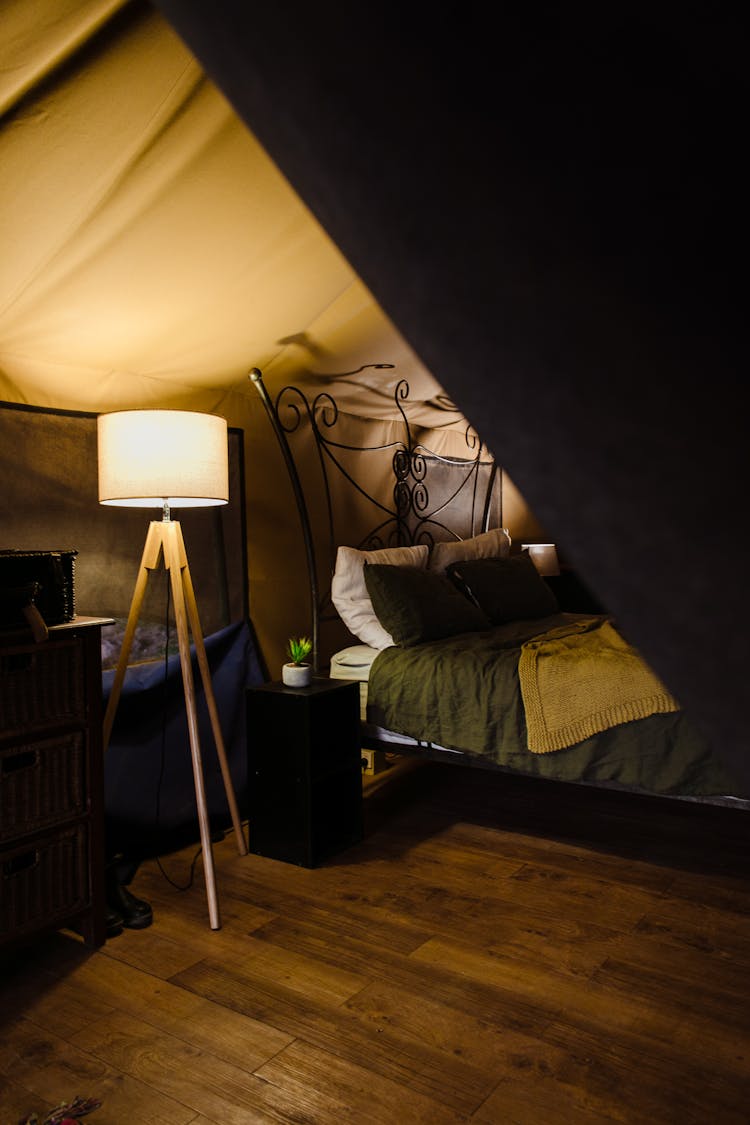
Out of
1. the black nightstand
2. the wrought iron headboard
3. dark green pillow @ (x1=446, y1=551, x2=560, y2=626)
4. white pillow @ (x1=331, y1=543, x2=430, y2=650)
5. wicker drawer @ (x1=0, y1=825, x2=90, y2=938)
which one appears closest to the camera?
wicker drawer @ (x1=0, y1=825, x2=90, y2=938)

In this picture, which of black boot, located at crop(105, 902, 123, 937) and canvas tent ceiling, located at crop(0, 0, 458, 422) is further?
black boot, located at crop(105, 902, 123, 937)

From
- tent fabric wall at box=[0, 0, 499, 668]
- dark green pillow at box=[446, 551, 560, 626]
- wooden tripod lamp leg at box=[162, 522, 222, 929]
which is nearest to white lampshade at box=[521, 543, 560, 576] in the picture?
dark green pillow at box=[446, 551, 560, 626]

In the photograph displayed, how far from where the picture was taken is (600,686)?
9.14ft

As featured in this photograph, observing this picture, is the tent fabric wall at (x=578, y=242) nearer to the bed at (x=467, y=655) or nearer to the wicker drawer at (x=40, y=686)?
the bed at (x=467, y=655)

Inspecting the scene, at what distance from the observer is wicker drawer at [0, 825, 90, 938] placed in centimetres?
213

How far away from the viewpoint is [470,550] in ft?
14.9

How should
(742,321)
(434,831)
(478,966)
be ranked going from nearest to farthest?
(742,321)
(478,966)
(434,831)

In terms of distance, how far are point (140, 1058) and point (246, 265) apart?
2.34 meters

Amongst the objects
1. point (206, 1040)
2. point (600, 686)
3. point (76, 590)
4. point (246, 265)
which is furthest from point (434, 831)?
point (246, 265)

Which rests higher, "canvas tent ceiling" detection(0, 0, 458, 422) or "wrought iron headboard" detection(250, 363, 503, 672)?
"canvas tent ceiling" detection(0, 0, 458, 422)

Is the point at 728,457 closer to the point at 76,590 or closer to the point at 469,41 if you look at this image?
the point at 469,41

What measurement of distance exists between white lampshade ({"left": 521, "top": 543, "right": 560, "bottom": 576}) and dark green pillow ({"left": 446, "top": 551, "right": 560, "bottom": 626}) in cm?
91

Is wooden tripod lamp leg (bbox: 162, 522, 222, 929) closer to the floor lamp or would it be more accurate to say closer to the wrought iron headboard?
the floor lamp

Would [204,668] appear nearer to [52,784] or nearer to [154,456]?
[52,784]
